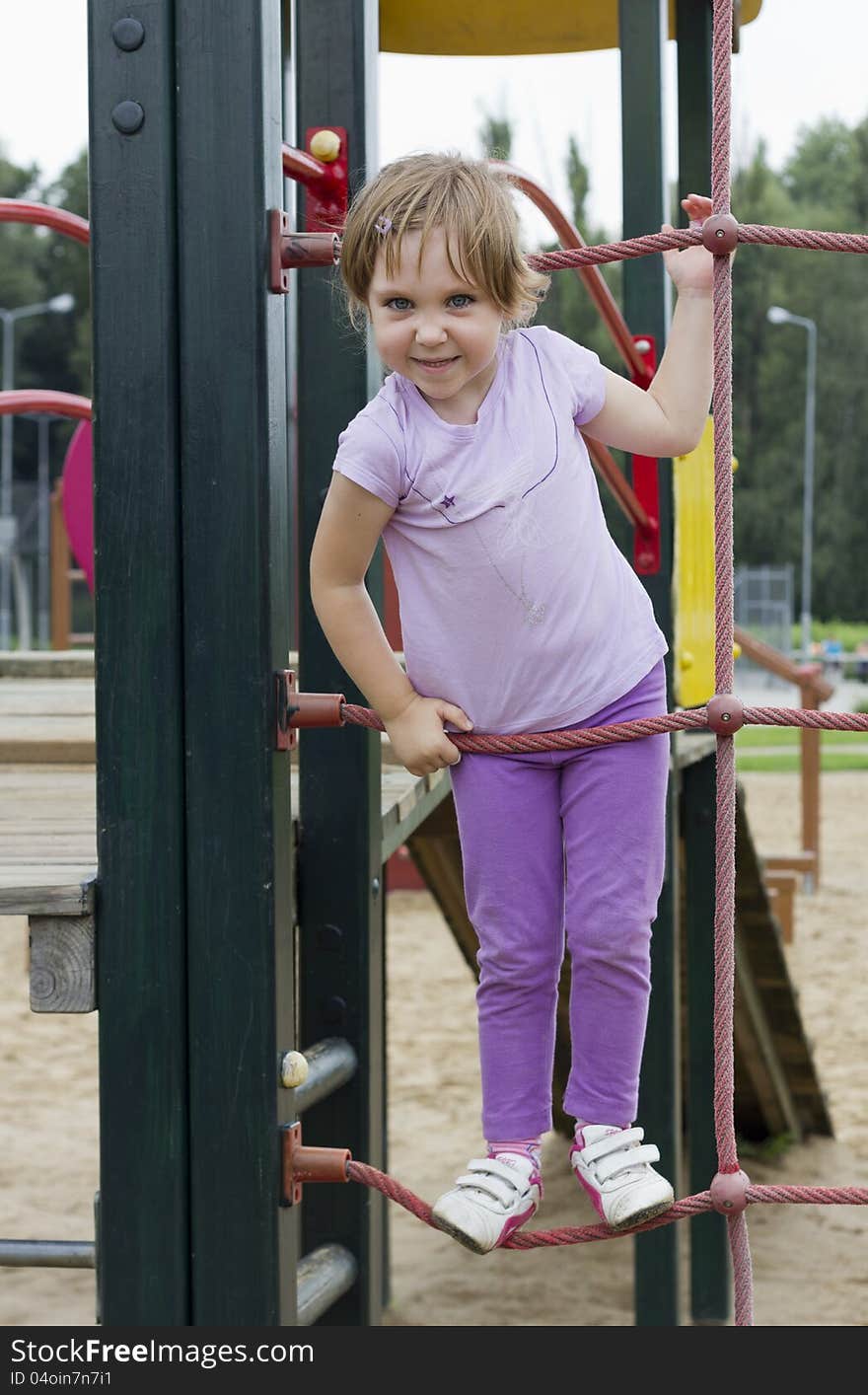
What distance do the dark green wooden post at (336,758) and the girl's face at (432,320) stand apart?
0.53m

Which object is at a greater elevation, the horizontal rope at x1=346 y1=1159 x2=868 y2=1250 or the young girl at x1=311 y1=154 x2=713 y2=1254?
the young girl at x1=311 y1=154 x2=713 y2=1254

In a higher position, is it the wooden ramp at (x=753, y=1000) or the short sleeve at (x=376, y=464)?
the short sleeve at (x=376, y=464)

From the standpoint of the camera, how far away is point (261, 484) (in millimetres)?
1771

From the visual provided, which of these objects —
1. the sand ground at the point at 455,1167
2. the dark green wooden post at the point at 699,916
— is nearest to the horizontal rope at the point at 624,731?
the dark green wooden post at the point at 699,916

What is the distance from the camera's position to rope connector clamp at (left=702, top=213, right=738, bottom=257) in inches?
65.5

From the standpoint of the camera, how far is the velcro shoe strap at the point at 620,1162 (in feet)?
5.42

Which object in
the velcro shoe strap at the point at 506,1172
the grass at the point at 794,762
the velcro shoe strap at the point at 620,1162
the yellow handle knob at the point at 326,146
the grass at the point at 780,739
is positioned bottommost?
the grass at the point at 794,762

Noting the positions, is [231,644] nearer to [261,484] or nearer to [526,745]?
[261,484]

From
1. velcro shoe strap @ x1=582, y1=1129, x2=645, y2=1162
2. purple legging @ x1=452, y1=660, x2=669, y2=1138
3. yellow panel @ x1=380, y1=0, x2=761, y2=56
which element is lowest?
velcro shoe strap @ x1=582, y1=1129, x2=645, y2=1162

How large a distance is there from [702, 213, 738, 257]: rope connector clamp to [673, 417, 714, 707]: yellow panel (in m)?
1.88

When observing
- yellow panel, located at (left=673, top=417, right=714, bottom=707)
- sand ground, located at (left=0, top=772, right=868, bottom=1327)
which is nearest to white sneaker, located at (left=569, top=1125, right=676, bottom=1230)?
yellow panel, located at (left=673, top=417, right=714, bottom=707)

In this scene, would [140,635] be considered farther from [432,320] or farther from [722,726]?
[722,726]

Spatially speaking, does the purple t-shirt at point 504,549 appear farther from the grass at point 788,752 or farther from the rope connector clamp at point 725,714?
the grass at point 788,752

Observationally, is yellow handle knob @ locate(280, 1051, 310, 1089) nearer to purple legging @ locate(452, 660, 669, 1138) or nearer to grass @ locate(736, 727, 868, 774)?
purple legging @ locate(452, 660, 669, 1138)
